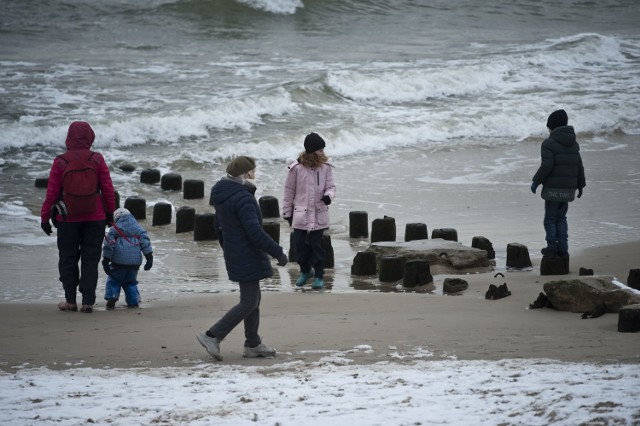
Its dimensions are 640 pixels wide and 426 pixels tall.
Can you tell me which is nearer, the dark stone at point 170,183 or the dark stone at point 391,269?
the dark stone at point 391,269

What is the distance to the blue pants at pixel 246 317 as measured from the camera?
7.08 m

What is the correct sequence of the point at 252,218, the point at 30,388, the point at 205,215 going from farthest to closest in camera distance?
the point at 205,215
the point at 252,218
the point at 30,388

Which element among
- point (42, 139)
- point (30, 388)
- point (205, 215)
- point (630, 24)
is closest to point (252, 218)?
point (30, 388)

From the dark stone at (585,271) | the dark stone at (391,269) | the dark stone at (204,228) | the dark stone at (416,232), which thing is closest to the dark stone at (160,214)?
the dark stone at (204,228)

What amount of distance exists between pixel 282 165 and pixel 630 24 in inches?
1095

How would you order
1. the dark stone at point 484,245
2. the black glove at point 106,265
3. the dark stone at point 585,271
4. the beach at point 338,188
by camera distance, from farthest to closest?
the dark stone at point 484,245
the dark stone at point 585,271
the black glove at point 106,265
the beach at point 338,188

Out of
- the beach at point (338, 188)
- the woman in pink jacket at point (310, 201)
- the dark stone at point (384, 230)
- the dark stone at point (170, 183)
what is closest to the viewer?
the beach at point (338, 188)

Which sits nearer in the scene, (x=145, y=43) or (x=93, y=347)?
(x=93, y=347)

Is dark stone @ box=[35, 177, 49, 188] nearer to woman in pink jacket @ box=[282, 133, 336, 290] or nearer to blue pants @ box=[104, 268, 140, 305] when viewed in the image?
woman in pink jacket @ box=[282, 133, 336, 290]

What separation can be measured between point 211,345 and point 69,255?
8.08 feet

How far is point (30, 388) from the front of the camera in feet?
20.3

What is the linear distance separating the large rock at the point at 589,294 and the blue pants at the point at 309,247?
8.44 feet

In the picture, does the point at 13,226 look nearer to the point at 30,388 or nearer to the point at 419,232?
the point at 419,232

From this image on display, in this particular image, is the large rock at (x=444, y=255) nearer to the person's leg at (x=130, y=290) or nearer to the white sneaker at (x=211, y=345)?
the person's leg at (x=130, y=290)
